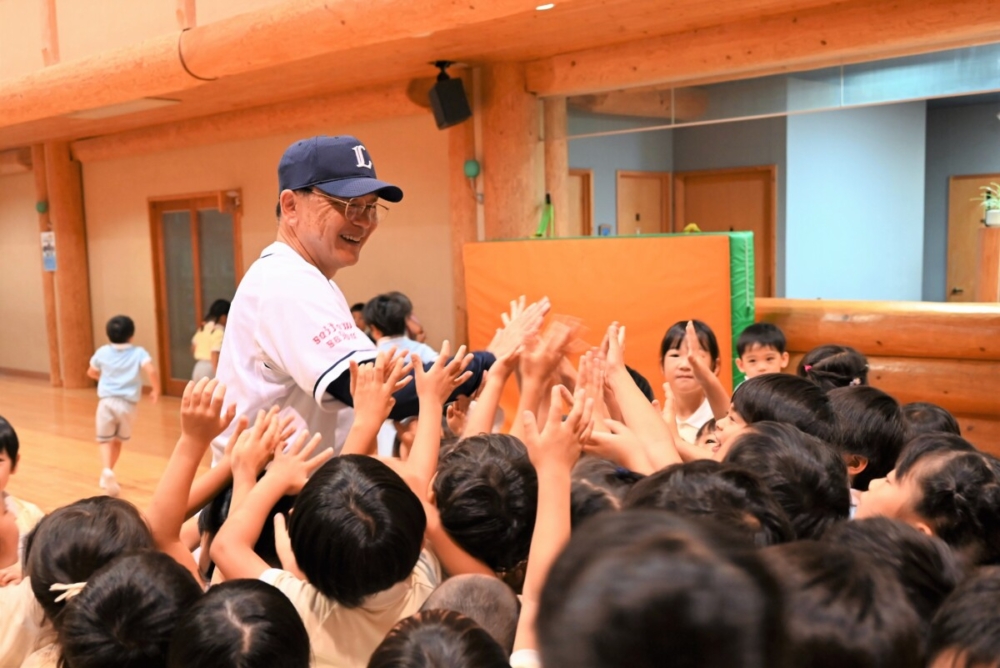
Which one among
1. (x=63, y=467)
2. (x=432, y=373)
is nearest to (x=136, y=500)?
(x=63, y=467)

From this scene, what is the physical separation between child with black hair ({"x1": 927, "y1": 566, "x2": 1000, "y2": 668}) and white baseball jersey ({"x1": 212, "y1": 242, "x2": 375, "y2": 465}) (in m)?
1.20

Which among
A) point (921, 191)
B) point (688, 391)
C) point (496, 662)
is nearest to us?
point (496, 662)

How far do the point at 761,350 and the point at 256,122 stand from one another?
18.3 feet

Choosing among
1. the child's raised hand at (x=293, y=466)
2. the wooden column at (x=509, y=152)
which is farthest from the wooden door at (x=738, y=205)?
the child's raised hand at (x=293, y=466)

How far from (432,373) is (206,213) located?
8065mm

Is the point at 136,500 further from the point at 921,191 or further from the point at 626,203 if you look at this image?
the point at 921,191

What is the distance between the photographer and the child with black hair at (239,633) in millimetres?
1362

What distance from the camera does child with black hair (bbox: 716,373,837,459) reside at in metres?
2.25

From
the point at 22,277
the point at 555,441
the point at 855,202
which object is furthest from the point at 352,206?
the point at 22,277

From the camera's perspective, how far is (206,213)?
9500 mm

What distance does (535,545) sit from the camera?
1.51m

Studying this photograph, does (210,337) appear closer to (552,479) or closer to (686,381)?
(686,381)

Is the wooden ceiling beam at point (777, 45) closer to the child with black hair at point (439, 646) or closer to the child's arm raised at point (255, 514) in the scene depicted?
the child's arm raised at point (255, 514)

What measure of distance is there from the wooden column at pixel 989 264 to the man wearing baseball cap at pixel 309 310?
20.5 ft
